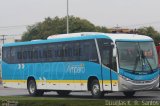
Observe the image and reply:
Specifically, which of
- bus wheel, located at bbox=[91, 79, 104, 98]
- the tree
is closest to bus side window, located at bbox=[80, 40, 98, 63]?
bus wheel, located at bbox=[91, 79, 104, 98]

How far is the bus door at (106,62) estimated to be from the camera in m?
25.4

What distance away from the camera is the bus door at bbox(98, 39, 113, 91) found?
25.4 meters

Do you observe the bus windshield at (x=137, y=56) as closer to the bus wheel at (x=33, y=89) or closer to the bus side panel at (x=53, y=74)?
the bus side panel at (x=53, y=74)

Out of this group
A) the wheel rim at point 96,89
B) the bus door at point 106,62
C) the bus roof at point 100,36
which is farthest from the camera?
the wheel rim at point 96,89

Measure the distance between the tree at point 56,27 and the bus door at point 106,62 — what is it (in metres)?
60.9

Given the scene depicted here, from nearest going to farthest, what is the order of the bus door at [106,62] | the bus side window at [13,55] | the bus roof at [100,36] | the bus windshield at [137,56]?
the bus windshield at [137,56] < the bus door at [106,62] < the bus roof at [100,36] < the bus side window at [13,55]

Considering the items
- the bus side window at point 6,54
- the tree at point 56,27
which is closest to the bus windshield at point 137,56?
the bus side window at point 6,54

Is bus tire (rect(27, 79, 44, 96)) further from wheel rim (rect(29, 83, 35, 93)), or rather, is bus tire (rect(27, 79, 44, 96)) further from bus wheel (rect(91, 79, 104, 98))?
bus wheel (rect(91, 79, 104, 98))

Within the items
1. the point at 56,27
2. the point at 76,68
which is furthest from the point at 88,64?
the point at 56,27

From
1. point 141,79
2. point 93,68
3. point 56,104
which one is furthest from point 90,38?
point 56,104

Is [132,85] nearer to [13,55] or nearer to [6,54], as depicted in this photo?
[13,55]

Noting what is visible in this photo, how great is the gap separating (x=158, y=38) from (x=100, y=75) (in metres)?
65.5

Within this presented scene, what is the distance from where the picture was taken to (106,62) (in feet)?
83.7

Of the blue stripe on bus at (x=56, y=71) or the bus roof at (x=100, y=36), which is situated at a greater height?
the bus roof at (x=100, y=36)
